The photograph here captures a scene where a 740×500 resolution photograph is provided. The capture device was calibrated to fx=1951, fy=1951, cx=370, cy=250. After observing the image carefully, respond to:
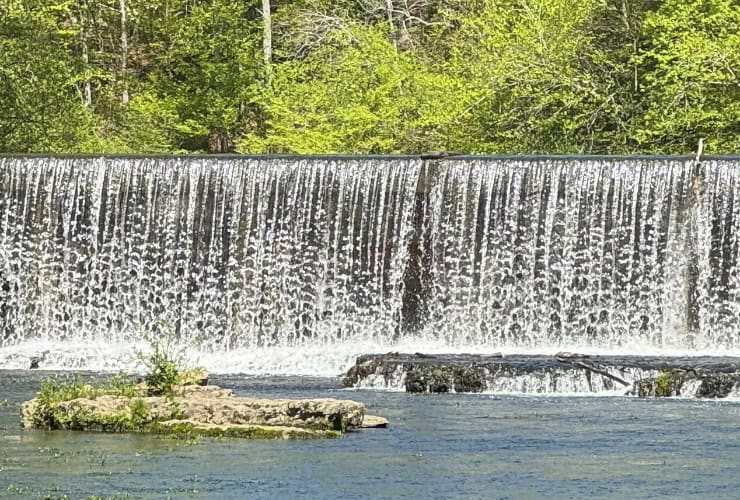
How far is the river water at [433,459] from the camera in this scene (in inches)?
643

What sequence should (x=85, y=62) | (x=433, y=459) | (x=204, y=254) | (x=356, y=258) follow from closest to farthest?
(x=433, y=459) < (x=356, y=258) < (x=204, y=254) < (x=85, y=62)

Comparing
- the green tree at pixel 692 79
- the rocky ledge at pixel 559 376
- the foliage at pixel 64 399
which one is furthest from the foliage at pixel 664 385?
the green tree at pixel 692 79

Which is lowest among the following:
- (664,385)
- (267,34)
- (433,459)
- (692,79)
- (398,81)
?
(433,459)

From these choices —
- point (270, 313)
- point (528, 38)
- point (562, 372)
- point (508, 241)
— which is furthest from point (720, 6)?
point (562, 372)

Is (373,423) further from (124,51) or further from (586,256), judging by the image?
(124,51)

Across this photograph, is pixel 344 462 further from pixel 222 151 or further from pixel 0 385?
pixel 222 151

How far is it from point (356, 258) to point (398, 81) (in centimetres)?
982

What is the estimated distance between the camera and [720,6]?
35844 mm

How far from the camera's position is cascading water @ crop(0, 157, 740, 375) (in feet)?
93.4

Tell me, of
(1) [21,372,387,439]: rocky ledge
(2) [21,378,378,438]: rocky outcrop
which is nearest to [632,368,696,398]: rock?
(1) [21,372,387,439]: rocky ledge

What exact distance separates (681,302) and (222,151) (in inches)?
781

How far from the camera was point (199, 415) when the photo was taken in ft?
64.3

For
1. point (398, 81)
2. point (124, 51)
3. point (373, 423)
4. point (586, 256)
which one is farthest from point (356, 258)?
point (124, 51)

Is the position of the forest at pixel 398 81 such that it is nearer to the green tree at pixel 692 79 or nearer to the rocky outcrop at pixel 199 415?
the green tree at pixel 692 79
